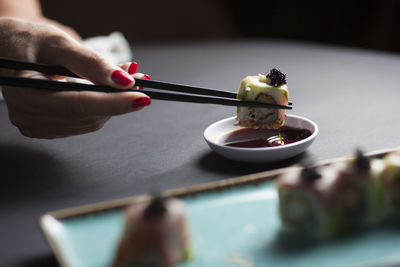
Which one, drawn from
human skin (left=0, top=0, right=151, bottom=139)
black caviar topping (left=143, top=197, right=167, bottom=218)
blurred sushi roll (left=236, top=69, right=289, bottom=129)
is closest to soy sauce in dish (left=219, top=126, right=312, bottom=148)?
blurred sushi roll (left=236, top=69, right=289, bottom=129)

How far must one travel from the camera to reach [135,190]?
3.46 ft

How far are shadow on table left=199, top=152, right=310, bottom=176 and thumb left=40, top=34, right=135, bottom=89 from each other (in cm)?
27

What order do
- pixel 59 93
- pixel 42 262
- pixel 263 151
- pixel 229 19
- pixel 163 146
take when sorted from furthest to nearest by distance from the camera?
pixel 229 19 < pixel 163 146 < pixel 59 93 < pixel 263 151 < pixel 42 262

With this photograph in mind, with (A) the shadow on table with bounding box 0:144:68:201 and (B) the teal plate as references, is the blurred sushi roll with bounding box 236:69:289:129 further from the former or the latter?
(A) the shadow on table with bounding box 0:144:68:201

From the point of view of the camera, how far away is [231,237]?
2.62 feet

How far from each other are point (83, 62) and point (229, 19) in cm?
349

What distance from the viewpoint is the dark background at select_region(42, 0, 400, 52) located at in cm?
410

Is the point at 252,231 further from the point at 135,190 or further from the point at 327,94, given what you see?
the point at 327,94

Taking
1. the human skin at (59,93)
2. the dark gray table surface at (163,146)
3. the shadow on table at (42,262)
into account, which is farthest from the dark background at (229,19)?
the shadow on table at (42,262)

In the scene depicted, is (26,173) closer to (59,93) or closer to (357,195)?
(59,93)

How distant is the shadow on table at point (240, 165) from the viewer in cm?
110

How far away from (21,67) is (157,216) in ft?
2.08

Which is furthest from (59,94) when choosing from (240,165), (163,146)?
(240,165)

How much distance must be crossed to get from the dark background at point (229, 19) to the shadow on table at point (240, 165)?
3.25m
